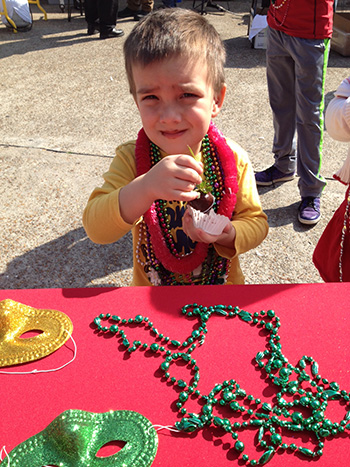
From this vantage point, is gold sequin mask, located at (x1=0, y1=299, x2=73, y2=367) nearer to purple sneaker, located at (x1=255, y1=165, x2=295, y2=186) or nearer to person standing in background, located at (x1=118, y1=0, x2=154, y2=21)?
purple sneaker, located at (x1=255, y1=165, x2=295, y2=186)

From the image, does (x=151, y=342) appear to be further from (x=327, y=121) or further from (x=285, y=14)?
(x=285, y=14)

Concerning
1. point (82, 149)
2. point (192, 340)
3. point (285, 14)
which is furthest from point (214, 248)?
point (82, 149)

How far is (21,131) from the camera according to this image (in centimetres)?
446

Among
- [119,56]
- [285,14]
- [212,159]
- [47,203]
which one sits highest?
[285,14]

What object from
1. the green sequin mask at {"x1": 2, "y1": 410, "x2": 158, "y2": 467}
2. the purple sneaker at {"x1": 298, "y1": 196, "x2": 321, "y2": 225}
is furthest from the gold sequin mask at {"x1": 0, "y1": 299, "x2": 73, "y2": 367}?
the purple sneaker at {"x1": 298, "y1": 196, "x2": 321, "y2": 225}

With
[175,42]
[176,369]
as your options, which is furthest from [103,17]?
[176,369]

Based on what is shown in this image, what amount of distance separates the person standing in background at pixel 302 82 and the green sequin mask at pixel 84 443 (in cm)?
248

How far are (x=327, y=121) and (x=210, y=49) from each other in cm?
64

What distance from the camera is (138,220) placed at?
1573 mm

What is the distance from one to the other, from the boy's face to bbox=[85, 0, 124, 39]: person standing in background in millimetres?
6200

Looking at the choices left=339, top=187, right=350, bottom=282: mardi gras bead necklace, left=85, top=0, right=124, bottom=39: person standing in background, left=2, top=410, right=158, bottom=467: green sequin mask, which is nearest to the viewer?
left=2, top=410, right=158, bottom=467: green sequin mask

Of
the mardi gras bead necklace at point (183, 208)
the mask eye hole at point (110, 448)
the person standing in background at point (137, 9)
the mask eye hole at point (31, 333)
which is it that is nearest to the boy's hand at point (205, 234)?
the mardi gras bead necklace at point (183, 208)

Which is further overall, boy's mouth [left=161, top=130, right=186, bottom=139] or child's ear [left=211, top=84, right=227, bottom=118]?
child's ear [left=211, top=84, right=227, bottom=118]

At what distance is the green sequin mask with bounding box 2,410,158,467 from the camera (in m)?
0.84
